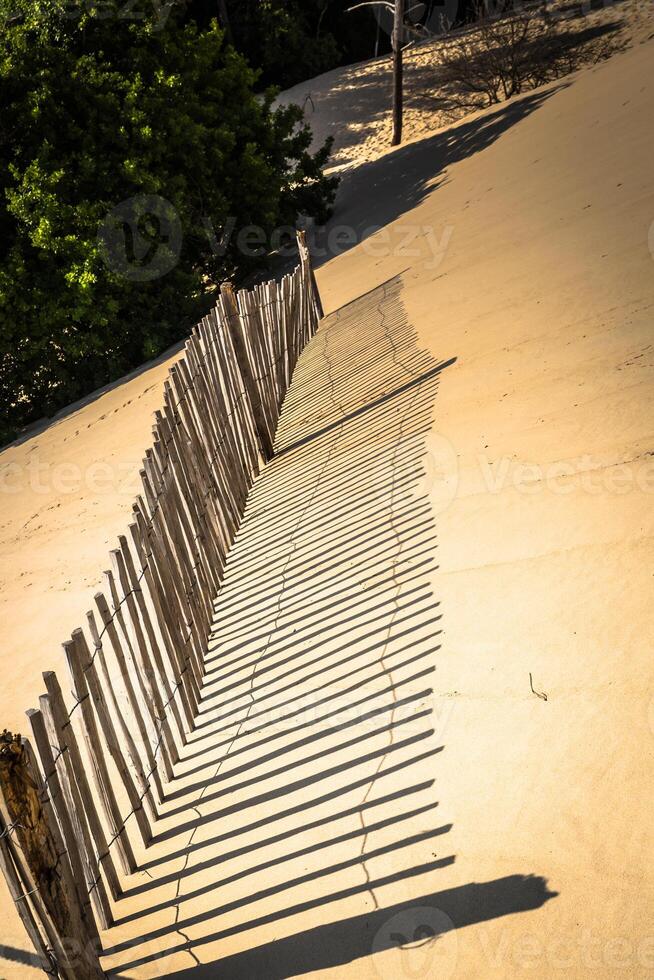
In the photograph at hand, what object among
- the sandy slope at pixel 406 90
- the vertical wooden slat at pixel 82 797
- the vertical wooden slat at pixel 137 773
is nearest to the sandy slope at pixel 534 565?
the vertical wooden slat at pixel 82 797

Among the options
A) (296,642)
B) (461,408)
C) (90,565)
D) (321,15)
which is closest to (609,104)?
(461,408)

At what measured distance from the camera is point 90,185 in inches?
471

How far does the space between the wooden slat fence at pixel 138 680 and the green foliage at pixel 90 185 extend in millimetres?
6316

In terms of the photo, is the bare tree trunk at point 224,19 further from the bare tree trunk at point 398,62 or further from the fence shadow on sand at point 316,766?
the fence shadow on sand at point 316,766

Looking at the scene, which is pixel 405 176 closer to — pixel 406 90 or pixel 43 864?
pixel 406 90

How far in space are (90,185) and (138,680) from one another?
1040cm

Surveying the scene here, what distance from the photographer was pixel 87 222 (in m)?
11.4

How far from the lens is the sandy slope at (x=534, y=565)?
233 cm

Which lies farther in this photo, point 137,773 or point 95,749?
point 137,773

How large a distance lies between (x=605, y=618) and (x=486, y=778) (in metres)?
0.78

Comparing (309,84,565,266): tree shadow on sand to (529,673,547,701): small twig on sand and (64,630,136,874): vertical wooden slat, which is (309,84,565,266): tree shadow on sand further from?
(64,630,136,874): vertical wooden slat

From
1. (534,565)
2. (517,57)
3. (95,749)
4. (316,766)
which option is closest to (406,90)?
(517,57)

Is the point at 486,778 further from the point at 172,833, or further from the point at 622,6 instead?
the point at 622,6

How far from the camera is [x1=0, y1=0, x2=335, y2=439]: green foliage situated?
37.5 ft
